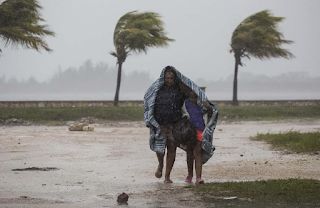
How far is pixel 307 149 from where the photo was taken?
49.2 feet

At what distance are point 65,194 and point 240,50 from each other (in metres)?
37.3

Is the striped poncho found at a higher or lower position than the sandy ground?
higher

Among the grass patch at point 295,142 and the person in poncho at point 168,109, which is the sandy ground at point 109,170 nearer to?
the grass patch at point 295,142

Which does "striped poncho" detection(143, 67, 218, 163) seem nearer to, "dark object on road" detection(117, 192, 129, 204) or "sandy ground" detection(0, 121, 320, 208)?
"sandy ground" detection(0, 121, 320, 208)

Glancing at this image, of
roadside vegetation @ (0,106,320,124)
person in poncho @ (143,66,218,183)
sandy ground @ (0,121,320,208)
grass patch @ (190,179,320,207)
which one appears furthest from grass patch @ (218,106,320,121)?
grass patch @ (190,179,320,207)

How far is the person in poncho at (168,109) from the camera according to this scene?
10086mm

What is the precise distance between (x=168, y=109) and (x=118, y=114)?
77.6 feet

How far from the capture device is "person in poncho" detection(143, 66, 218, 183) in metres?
10.1

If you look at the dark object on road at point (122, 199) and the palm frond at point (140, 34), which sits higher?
the palm frond at point (140, 34)

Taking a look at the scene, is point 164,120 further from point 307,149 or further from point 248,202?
point 307,149

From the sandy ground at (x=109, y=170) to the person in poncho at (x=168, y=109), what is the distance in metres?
0.60

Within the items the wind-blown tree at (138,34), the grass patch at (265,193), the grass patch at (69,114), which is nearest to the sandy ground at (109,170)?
the grass patch at (265,193)

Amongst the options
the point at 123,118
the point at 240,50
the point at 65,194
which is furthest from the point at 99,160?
the point at 240,50

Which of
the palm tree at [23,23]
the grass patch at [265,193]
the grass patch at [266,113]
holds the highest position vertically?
the palm tree at [23,23]
